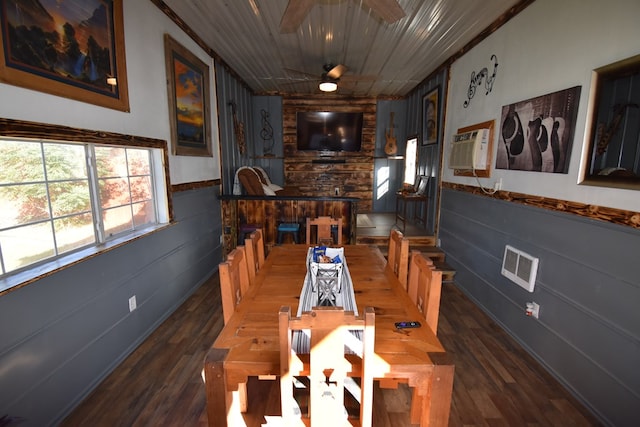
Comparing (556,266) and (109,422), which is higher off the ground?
(556,266)

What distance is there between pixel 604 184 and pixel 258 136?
5855 millimetres

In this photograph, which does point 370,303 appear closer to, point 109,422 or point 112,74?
point 109,422

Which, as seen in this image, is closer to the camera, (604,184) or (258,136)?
(604,184)

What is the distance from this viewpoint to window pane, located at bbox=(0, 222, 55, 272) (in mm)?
1480

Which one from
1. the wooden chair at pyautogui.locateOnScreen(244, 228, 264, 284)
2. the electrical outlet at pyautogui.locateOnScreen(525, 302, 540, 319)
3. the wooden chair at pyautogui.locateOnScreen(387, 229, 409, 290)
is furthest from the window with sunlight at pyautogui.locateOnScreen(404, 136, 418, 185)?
the wooden chair at pyautogui.locateOnScreen(244, 228, 264, 284)

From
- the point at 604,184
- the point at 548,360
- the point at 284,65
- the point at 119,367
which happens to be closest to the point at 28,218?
the point at 119,367

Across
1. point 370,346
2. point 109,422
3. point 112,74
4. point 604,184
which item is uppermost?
point 112,74

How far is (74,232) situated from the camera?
1.89 metres

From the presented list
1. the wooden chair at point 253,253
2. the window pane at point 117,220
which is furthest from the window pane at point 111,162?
the wooden chair at point 253,253

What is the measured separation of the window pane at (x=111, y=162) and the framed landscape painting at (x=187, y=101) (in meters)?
0.64

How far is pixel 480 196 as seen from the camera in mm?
3111

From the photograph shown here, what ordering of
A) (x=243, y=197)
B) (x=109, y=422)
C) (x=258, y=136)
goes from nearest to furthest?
(x=109, y=422) → (x=243, y=197) → (x=258, y=136)

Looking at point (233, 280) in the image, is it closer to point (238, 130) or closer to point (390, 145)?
point (238, 130)

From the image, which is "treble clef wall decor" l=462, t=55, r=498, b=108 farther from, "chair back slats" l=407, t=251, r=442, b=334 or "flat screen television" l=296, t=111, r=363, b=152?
"flat screen television" l=296, t=111, r=363, b=152
